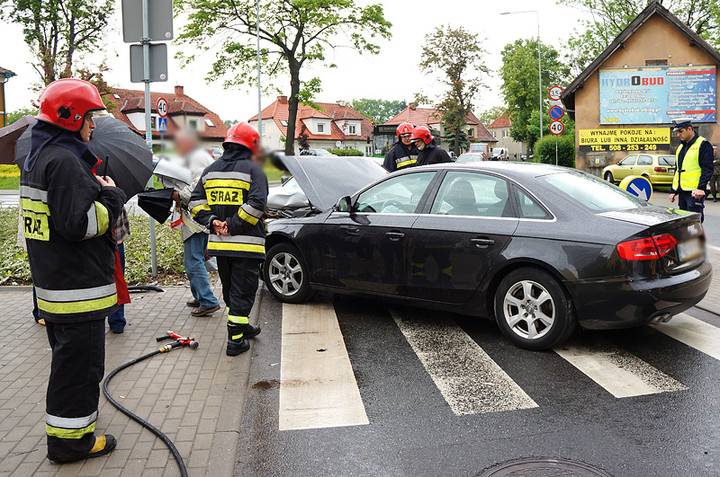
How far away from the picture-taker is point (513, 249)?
5344 mm

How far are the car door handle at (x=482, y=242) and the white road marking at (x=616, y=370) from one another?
1.01 meters

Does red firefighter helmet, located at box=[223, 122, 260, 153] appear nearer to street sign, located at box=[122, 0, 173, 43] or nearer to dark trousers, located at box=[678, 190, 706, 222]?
street sign, located at box=[122, 0, 173, 43]

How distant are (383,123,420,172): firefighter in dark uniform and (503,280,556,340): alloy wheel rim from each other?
4.33m

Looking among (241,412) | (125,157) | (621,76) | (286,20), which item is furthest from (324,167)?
(621,76)

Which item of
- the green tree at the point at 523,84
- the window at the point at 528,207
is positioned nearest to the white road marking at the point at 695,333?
the window at the point at 528,207

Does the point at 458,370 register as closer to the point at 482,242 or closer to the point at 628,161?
the point at 482,242

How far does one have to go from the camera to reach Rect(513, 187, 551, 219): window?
5.39 metres

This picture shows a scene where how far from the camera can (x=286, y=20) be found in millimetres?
3027

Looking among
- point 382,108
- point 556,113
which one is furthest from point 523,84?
point 556,113

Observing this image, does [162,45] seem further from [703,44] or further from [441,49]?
[441,49]

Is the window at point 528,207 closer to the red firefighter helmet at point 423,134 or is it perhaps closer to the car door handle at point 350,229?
the car door handle at point 350,229

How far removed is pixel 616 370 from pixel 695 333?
1.35 metres

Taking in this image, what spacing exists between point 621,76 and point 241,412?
2767cm

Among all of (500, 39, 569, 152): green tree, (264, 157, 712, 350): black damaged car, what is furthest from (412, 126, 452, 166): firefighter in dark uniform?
(500, 39, 569, 152): green tree
